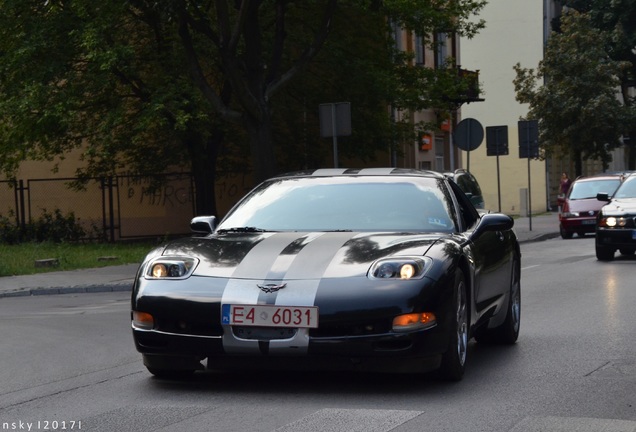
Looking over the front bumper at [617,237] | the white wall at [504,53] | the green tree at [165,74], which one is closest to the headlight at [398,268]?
the front bumper at [617,237]

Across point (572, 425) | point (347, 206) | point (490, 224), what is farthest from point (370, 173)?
point (572, 425)

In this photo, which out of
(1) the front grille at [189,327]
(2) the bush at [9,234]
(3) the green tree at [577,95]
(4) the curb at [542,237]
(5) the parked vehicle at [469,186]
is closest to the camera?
(1) the front grille at [189,327]

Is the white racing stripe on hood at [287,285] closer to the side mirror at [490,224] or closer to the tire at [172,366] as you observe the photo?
the tire at [172,366]

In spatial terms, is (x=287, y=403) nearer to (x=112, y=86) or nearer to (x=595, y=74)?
(x=112, y=86)

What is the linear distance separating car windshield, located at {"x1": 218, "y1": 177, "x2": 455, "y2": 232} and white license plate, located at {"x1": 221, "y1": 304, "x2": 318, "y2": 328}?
1.34 m

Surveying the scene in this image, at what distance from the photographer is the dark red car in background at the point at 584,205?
34125mm

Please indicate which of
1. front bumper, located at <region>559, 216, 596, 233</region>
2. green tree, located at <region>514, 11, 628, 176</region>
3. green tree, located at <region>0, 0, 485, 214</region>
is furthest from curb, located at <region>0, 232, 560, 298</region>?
green tree, located at <region>514, 11, 628, 176</region>

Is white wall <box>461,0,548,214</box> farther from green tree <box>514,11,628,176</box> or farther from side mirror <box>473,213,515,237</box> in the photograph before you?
side mirror <box>473,213,515,237</box>

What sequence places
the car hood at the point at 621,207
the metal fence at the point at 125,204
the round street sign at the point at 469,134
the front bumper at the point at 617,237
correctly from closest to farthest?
the front bumper at the point at 617,237 → the car hood at the point at 621,207 → the round street sign at the point at 469,134 → the metal fence at the point at 125,204

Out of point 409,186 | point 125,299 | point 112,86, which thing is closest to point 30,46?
point 112,86

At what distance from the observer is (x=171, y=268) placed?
A: 8.18 metres

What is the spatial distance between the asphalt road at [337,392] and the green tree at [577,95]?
42.8 m

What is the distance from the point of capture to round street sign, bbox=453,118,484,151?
31.5 meters

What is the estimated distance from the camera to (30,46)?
2842 cm
